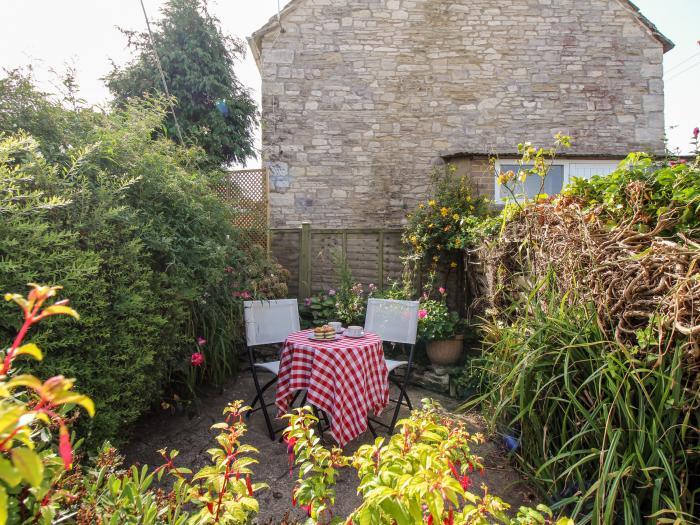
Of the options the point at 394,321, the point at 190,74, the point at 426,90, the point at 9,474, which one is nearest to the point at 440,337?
the point at 394,321

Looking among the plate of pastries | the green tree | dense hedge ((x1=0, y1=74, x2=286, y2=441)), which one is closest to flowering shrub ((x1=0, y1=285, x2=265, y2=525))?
dense hedge ((x1=0, y1=74, x2=286, y2=441))

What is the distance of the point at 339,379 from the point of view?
2744 mm

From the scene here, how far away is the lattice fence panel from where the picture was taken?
5.27 metres

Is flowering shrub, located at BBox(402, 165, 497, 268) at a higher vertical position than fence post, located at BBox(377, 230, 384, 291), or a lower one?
higher

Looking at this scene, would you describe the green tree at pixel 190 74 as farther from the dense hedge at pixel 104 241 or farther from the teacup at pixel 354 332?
the teacup at pixel 354 332

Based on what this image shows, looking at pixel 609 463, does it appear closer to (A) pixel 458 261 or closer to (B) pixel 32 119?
(B) pixel 32 119

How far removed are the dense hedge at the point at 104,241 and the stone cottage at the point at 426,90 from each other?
13.5 ft

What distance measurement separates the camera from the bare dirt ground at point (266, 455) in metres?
2.29

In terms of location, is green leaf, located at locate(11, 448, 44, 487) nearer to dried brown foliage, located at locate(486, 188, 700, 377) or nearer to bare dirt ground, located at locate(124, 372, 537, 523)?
dried brown foliage, located at locate(486, 188, 700, 377)

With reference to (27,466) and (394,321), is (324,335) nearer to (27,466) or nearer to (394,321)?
(394,321)

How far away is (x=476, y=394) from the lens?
3.59 meters

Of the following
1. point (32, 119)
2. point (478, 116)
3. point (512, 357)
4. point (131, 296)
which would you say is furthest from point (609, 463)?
point (478, 116)

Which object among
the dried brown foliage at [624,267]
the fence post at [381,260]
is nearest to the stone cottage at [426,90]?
the fence post at [381,260]

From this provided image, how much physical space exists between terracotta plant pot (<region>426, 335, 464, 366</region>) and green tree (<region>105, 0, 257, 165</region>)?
5.62 m
